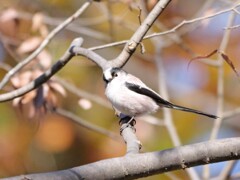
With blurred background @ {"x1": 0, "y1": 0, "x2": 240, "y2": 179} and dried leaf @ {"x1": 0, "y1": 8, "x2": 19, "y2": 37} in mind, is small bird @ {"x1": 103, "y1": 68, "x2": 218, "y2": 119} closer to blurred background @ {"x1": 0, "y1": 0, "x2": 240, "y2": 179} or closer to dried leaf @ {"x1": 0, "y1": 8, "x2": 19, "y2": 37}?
dried leaf @ {"x1": 0, "y1": 8, "x2": 19, "y2": 37}

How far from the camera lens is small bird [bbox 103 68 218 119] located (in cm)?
250

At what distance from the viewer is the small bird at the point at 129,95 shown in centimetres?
250

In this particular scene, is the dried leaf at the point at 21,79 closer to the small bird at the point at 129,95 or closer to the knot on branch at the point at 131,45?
the small bird at the point at 129,95

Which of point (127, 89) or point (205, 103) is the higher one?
point (205, 103)

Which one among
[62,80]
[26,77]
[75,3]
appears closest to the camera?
[26,77]

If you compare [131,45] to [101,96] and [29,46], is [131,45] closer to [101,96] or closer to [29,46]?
[29,46]

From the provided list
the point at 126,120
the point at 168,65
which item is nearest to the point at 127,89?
the point at 126,120

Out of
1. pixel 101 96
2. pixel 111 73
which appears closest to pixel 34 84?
pixel 111 73

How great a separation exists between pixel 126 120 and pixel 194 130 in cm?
267

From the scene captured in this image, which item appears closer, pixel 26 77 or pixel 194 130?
pixel 26 77

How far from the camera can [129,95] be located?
257cm

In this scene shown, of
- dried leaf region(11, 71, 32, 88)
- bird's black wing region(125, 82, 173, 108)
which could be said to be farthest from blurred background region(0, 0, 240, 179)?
bird's black wing region(125, 82, 173, 108)

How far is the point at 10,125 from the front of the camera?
4832 mm

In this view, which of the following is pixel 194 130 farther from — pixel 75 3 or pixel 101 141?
pixel 75 3
